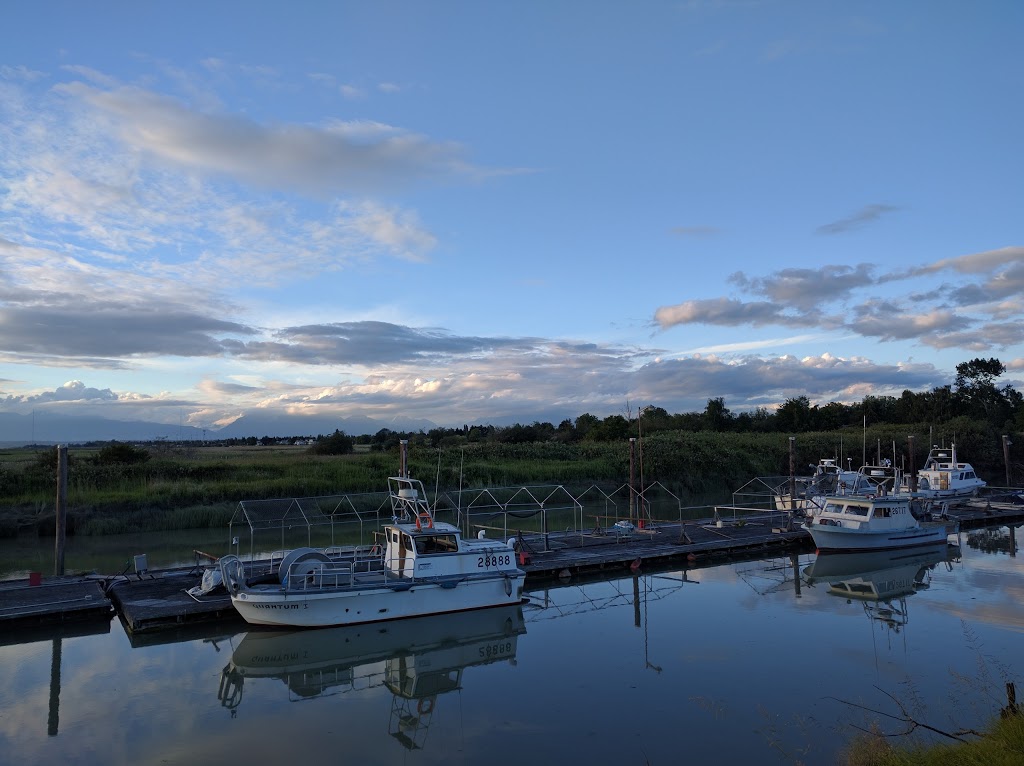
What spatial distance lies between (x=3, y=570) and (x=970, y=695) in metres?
30.4

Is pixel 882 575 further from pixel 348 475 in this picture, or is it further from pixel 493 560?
pixel 348 475

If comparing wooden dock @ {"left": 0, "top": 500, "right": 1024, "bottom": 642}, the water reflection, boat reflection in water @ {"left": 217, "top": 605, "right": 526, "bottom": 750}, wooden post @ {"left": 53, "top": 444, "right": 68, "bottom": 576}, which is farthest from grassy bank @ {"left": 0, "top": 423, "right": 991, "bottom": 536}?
the water reflection

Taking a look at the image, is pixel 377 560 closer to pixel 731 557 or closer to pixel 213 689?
pixel 213 689

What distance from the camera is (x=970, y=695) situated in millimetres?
14625

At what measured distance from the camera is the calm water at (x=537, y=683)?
1281 centimetres

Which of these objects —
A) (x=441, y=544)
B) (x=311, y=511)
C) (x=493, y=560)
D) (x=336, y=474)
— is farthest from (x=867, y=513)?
(x=336, y=474)

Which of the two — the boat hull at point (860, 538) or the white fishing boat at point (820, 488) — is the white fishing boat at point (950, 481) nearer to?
the white fishing boat at point (820, 488)

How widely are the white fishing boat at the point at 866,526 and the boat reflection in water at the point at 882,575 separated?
0.44 metres

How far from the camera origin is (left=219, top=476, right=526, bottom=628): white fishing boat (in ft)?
64.8

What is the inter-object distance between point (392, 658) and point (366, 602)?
2.49m

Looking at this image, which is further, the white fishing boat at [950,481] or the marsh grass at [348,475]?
the white fishing boat at [950,481]

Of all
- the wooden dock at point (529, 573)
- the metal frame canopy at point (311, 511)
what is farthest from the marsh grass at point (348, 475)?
the wooden dock at point (529, 573)

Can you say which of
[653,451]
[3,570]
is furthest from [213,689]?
[653,451]

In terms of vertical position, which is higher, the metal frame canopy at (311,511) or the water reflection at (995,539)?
the metal frame canopy at (311,511)
